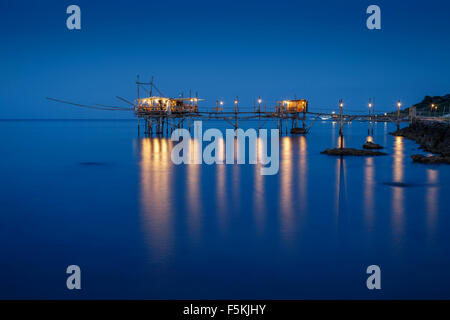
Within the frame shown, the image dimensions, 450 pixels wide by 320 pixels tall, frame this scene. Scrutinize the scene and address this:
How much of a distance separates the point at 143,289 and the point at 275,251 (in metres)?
3.68

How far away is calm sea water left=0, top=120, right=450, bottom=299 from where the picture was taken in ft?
27.5

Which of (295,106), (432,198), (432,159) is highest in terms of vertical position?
(295,106)

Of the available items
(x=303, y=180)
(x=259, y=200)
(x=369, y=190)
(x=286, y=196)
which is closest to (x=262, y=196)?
(x=259, y=200)

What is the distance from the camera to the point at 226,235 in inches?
465

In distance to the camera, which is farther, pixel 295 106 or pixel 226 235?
pixel 295 106

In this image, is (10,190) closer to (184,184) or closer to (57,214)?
(57,214)

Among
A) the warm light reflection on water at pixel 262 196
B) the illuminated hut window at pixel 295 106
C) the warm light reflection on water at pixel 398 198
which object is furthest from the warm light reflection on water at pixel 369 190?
the illuminated hut window at pixel 295 106

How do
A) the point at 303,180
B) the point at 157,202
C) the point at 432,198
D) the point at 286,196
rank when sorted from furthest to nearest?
the point at 303,180, the point at 286,196, the point at 432,198, the point at 157,202

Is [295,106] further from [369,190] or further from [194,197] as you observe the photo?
[194,197]

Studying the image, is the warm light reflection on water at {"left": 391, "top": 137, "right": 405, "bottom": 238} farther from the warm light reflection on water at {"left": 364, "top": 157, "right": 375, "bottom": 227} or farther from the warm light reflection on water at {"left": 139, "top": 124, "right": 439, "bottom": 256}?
the warm light reflection on water at {"left": 364, "top": 157, "right": 375, "bottom": 227}

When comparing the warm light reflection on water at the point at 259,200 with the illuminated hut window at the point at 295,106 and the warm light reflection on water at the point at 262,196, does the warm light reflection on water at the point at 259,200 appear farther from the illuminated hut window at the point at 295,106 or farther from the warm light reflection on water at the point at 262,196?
the illuminated hut window at the point at 295,106

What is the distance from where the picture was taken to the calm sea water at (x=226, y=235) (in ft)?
Answer: 27.5

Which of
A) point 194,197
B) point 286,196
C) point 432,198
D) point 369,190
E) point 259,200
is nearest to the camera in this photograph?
point 259,200
